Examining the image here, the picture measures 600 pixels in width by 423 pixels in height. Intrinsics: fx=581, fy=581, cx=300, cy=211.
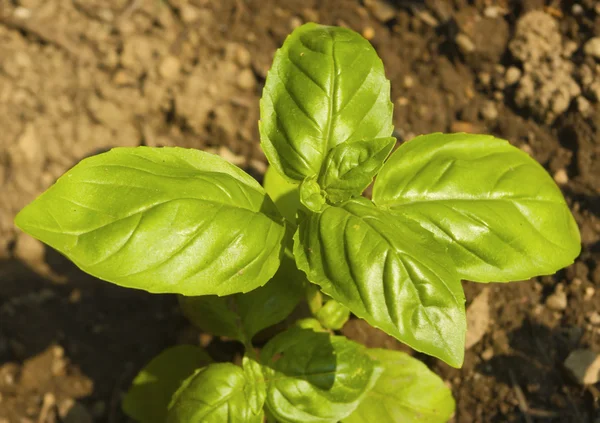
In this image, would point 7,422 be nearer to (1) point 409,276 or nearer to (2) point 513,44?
(1) point 409,276

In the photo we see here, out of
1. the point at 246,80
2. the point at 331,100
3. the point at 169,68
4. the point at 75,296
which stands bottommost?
the point at 75,296

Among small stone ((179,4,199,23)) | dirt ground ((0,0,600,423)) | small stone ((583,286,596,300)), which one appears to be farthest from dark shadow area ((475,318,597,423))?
small stone ((179,4,199,23))

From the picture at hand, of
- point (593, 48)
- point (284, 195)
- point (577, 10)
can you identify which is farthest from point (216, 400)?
point (577, 10)

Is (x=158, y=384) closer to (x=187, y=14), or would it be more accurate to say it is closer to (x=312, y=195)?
(x=312, y=195)

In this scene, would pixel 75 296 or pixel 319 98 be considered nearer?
pixel 319 98

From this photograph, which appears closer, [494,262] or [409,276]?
[409,276]

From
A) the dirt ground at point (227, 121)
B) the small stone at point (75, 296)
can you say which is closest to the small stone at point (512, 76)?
the dirt ground at point (227, 121)

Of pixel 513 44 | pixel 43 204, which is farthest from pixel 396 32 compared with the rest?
pixel 43 204
